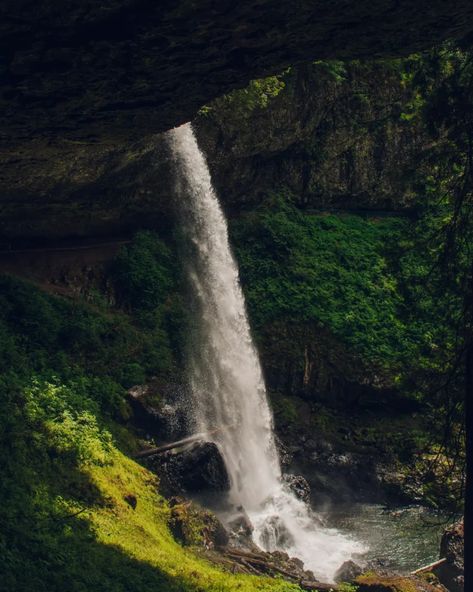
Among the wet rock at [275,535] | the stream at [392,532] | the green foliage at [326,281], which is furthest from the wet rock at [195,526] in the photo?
the green foliage at [326,281]

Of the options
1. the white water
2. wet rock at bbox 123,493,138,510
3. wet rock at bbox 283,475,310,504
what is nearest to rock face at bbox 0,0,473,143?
wet rock at bbox 123,493,138,510

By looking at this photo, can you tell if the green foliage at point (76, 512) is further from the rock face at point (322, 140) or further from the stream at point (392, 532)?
the rock face at point (322, 140)

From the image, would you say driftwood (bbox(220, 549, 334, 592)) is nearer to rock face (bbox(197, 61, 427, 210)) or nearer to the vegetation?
the vegetation

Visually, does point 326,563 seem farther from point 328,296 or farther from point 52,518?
point 328,296

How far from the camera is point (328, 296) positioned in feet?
85.8

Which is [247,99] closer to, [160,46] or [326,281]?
[326,281]

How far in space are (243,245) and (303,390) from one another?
5.92m

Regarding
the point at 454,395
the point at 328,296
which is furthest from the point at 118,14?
the point at 328,296

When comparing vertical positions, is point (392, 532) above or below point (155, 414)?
below

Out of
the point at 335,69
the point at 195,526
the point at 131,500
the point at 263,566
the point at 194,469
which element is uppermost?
the point at 335,69

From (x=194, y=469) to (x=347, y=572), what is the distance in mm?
4296

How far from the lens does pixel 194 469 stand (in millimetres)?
17703

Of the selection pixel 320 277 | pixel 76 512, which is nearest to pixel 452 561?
pixel 76 512

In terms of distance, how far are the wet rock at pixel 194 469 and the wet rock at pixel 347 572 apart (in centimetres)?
356
